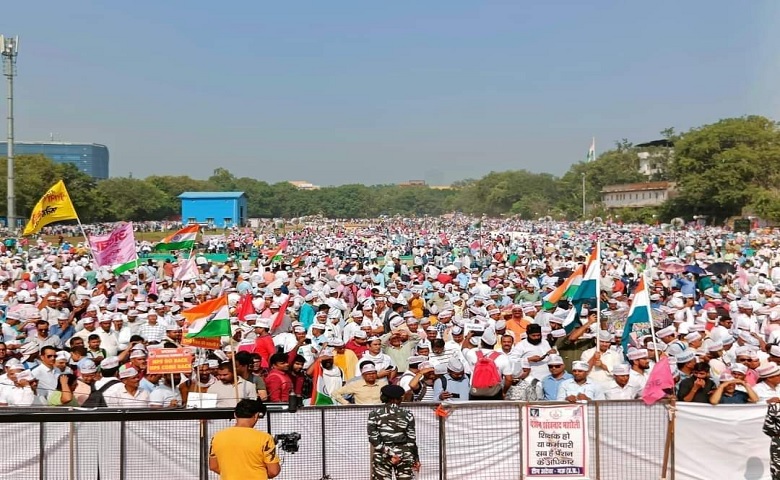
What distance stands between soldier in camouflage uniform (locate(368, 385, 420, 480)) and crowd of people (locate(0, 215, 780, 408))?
2.52 ft

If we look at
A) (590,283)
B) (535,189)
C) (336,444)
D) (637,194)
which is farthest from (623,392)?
(535,189)

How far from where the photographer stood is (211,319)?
8109mm

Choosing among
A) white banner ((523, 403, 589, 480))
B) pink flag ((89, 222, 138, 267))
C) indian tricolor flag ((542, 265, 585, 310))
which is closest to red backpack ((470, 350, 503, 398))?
white banner ((523, 403, 589, 480))

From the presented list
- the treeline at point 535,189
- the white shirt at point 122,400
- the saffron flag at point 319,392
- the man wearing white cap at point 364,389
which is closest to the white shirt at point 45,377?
the white shirt at point 122,400

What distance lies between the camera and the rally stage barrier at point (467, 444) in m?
7.09

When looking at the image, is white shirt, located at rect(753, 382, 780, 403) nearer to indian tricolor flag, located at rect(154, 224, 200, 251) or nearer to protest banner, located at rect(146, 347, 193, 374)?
protest banner, located at rect(146, 347, 193, 374)

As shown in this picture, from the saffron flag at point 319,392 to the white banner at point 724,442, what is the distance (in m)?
3.40

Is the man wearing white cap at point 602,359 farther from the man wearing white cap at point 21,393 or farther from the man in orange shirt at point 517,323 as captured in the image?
the man wearing white cap at point 21,393

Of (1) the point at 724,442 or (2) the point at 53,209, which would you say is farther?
(2) the point at 53,209

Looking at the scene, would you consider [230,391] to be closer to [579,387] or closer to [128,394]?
Answer: [128,394]

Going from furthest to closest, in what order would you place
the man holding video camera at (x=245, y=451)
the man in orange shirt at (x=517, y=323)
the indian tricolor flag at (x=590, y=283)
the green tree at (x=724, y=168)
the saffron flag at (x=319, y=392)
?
the green tree at (x=724, y=168)
the man in orange shirt at (x=517, y=323)
the indian tricolor flag at (x=590, y=283)
the saffron flag at (x=319, y=392)
the man holding video camera at (x=245, y=451)

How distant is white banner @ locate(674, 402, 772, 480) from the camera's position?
7.34m

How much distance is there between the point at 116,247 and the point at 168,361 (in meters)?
8.99

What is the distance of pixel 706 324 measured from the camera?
11836 millimetres
